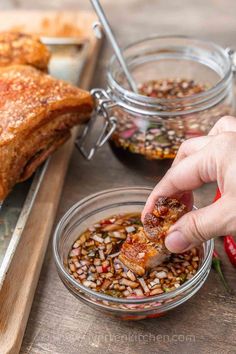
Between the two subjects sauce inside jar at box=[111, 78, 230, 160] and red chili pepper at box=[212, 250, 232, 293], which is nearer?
red chili pepper at box=[212, 250, 232, 293]

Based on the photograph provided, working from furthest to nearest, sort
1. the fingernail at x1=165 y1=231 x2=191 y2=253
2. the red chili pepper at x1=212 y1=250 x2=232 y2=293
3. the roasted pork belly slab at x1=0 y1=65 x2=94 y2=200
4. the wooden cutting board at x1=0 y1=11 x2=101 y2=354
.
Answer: the roasted pork belly slab at x1=0 y1=65 x2=94 y2=200
the red chili pepper at x1=212 y1=250 x2=232 y2=293
the wooden cutting board at x1=0 y1=11 x2=101 y2=354
the fingernail at x1=165 y1=231 x2=191 y2=253

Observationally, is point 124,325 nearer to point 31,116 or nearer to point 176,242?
point 176,242

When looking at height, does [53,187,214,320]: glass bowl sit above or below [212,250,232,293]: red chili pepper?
above

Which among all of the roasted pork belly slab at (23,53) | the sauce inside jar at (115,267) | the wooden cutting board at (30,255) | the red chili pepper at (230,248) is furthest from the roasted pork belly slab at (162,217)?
the roasted pork belly slab at (23,53)

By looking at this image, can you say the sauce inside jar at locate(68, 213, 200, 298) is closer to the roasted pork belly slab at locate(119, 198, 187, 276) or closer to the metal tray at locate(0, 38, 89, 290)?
the roasted pork belly slab at locate(119, 198, 187, 276)

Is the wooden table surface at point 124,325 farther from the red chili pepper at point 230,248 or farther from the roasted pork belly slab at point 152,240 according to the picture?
the roasted pork belly slab at point 152,240

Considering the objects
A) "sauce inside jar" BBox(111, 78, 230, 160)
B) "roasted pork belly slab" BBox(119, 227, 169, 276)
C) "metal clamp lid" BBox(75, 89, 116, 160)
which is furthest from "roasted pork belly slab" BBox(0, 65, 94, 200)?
"roasted pork belly slab" BBox(119, 227, 169, 276)

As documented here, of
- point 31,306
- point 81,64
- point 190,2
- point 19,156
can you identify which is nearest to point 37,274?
point 31,306

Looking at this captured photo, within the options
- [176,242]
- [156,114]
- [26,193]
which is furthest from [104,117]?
[176,242]
